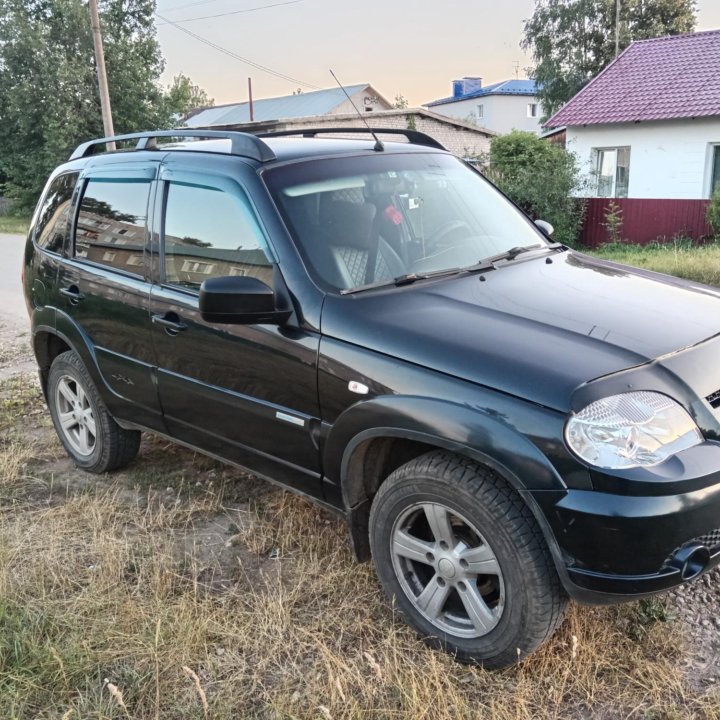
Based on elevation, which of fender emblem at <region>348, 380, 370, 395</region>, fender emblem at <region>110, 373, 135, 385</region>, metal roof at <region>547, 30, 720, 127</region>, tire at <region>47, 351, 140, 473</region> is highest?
metal roof at <region>547, 30, 720, 127</region>

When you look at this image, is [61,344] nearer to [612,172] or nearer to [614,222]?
[614,222]

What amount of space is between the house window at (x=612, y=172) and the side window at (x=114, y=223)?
18261mm

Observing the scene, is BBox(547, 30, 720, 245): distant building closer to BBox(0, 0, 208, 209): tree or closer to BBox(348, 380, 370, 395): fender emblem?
BBox(348, 380, 370, 395): fender emblem

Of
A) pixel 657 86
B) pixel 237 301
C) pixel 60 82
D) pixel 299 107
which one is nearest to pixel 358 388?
pixel 237 301

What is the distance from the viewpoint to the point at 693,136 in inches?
720

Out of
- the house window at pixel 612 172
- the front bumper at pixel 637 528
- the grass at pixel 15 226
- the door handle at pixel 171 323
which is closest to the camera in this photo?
the front bumper at pixel 637 528

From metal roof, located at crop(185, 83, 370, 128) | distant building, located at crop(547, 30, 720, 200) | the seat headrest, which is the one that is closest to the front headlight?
the seat headrest

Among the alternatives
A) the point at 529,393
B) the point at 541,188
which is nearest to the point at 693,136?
the point at 541,188

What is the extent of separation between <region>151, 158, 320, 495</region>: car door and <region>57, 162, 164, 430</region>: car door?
157mm

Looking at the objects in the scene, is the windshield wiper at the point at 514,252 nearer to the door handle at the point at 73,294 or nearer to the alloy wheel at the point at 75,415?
the door handle at the point at 73,294

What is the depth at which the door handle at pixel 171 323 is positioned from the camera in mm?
3555

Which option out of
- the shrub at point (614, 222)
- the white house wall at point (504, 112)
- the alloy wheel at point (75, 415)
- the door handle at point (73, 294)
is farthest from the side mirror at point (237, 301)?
the white house wall at point (504, 112)

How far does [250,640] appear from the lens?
2951 mm

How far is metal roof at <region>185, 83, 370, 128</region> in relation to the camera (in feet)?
136
